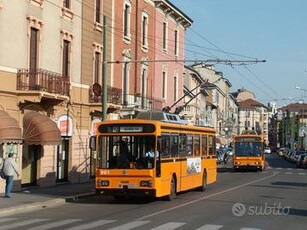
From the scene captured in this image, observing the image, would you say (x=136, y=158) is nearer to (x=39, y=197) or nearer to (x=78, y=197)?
(x=78, y=197)

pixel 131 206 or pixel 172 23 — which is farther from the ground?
pixel 172 23

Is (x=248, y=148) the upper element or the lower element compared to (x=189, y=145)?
lower

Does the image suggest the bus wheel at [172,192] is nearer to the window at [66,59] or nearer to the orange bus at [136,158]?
the orange bus at [136,158]

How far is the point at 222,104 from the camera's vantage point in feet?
424

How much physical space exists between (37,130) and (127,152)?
19.8ft

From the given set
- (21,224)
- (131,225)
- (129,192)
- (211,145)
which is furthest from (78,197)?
(131,225)

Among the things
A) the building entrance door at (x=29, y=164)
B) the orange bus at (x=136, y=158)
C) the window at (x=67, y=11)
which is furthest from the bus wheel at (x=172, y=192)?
the window at (x=67, y=11)

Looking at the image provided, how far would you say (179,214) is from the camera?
17.3 metres

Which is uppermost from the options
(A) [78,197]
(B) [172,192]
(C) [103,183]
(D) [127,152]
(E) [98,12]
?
(E) [98,12]

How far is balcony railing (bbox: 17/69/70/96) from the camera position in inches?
995

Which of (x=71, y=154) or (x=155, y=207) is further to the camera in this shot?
(x=71, y=154)

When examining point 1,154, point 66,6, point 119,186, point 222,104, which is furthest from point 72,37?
point 222,104

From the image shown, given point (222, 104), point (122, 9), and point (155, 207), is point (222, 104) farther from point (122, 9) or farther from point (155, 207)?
point (155, 207)

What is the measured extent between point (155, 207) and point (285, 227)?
5.94m
